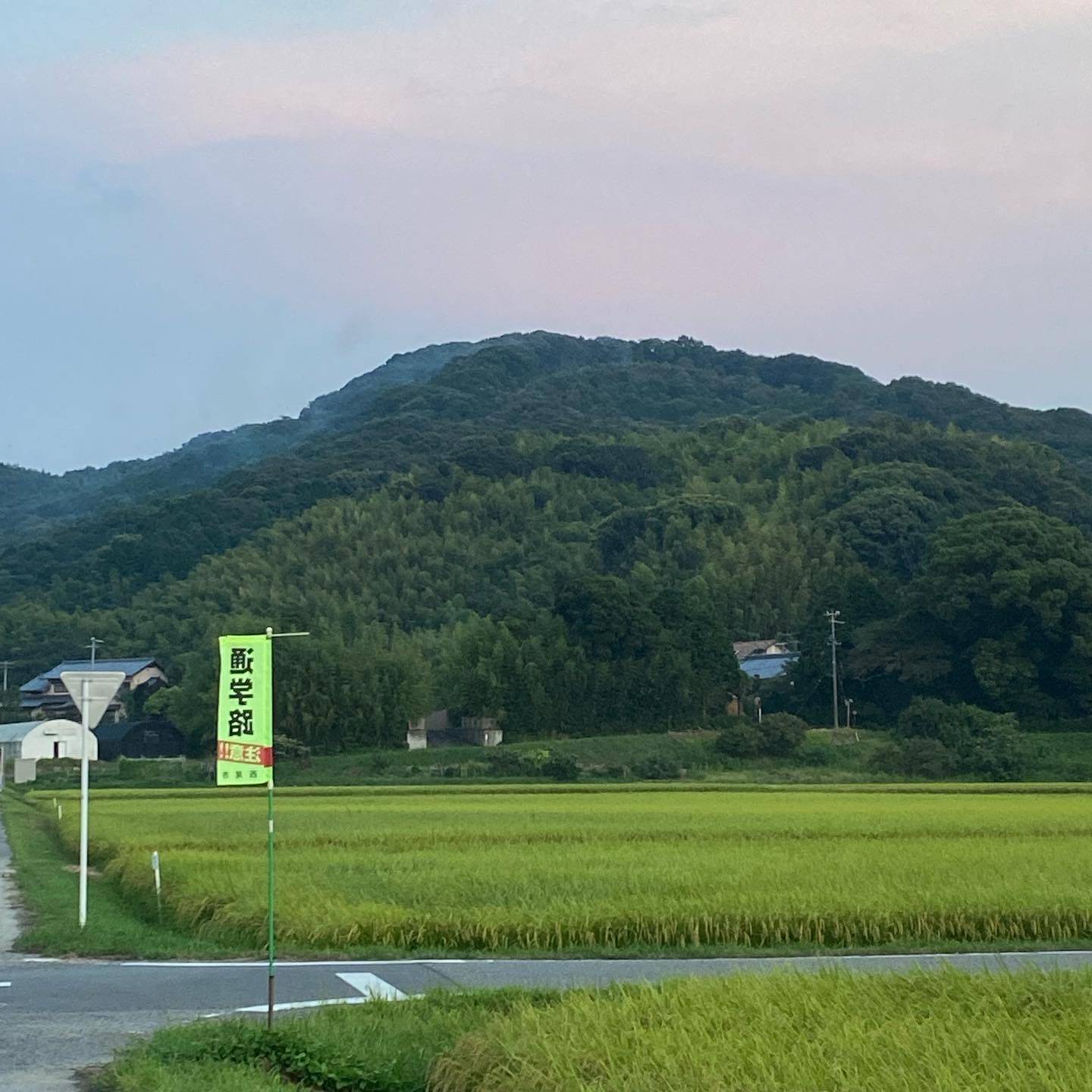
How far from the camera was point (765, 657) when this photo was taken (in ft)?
283

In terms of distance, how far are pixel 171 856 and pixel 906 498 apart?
3275 inches

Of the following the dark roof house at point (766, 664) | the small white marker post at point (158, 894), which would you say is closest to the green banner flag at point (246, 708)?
the small white marker post at point (158, 894)

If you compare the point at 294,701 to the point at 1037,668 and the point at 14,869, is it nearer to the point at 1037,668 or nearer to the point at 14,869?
the point at 1037,668

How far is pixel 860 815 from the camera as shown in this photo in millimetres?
30438

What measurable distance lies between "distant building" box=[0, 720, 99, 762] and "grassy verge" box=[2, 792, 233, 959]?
178 feet

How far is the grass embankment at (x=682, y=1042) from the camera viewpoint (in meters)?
6.38

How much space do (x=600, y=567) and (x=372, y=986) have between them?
9201 centimetres

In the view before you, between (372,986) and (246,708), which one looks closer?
(246,708)

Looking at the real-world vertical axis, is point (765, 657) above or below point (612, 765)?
above

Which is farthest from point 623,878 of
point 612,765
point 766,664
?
point 766,664

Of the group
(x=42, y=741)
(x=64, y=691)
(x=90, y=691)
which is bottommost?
(x=42, y=741)

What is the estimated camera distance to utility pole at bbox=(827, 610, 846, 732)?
227ft

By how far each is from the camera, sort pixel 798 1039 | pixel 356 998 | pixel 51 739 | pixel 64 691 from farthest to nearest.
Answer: pixel 64 691, pixel 51 739, pixel 356 998, pixel 798 1039

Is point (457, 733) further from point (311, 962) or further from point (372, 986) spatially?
point (372, 986)
